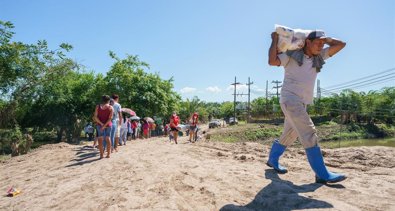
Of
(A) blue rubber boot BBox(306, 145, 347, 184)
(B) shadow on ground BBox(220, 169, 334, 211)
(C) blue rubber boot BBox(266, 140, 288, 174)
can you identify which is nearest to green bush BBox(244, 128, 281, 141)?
(C) blue rubber boot BBox(266, 140, 288, 174)

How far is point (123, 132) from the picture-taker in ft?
45.6

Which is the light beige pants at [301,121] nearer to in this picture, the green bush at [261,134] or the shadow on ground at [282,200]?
the shadow on ground at [282,200]

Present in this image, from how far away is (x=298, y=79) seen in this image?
4.22m

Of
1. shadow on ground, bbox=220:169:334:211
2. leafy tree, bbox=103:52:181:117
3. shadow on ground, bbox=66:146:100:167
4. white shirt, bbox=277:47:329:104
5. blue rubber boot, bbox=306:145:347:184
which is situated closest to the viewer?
shadow on ground, bbox=220:169:334:211

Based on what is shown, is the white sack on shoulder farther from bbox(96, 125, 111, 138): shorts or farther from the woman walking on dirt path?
bbox(96, 125, 111, 138): shorts

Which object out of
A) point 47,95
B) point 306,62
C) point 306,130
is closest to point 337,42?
point 306,62

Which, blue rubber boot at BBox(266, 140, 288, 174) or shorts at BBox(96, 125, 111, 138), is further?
shorts at BBox(96, 125, 111, 138)

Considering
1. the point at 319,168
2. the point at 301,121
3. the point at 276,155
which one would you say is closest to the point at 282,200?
the point at 319,168

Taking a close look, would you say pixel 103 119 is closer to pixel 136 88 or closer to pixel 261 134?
pixel 136 88

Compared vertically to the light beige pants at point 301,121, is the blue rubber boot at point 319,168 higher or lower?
lower

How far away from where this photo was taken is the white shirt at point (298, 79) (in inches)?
166

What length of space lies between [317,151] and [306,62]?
1144 millimetres

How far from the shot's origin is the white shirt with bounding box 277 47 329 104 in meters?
4.23

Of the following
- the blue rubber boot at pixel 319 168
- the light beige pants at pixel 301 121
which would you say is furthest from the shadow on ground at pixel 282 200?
the light beige pants at pixel 301 121
